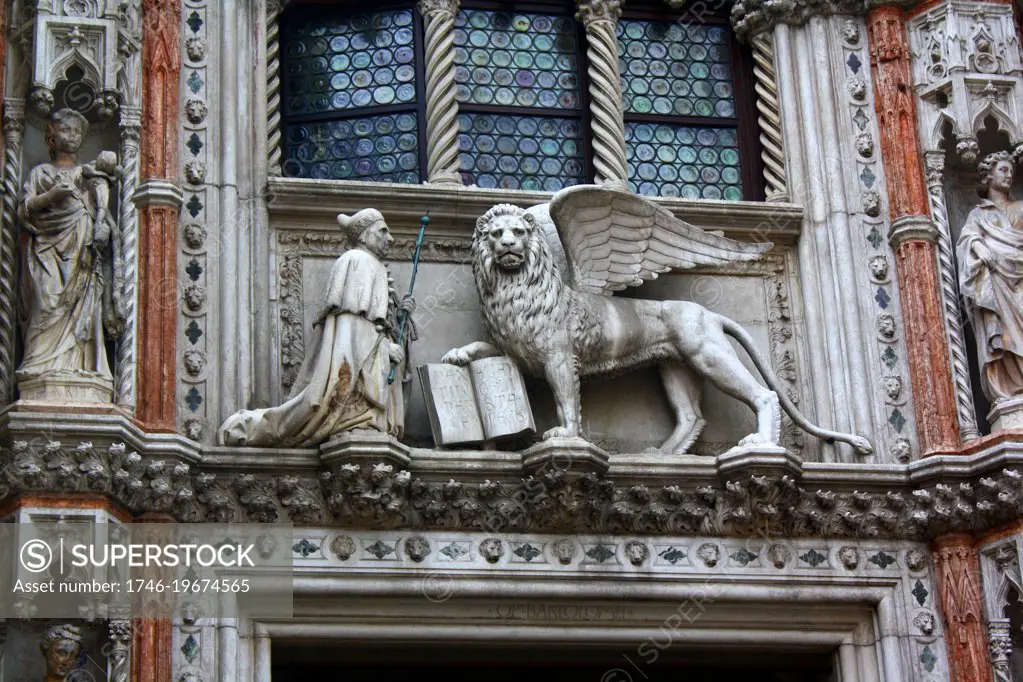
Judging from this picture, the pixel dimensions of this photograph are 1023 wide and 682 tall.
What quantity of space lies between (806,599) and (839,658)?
50 cm

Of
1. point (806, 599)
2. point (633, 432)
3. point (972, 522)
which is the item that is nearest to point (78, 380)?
point (633, 432)

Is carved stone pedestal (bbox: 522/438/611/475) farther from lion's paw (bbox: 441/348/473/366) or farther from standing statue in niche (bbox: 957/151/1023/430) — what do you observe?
standing statue in niche (bbox: 957/151/1023/430)

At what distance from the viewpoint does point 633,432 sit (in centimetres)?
1417

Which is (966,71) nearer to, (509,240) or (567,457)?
(509,240)

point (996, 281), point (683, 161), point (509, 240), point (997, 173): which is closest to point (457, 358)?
point (509, 240)

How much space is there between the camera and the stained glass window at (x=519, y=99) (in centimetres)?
1519

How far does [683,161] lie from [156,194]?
13.3ft

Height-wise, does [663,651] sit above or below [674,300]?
below

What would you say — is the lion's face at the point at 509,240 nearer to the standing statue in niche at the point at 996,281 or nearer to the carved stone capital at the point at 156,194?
the carved stone capital at the point at 156,194

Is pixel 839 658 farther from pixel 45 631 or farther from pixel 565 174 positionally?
pixel 45 631

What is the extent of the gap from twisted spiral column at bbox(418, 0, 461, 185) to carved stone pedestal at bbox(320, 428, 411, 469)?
7.75ft

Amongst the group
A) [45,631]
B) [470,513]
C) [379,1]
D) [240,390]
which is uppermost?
[379,1]

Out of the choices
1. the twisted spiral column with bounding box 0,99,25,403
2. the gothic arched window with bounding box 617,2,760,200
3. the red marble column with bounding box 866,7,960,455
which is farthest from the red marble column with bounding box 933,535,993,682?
the twisted spiral column with bounding box 0,99,25,403

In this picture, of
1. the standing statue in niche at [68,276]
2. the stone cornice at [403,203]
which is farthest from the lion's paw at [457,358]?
the standing statue in niche at [68,276]
